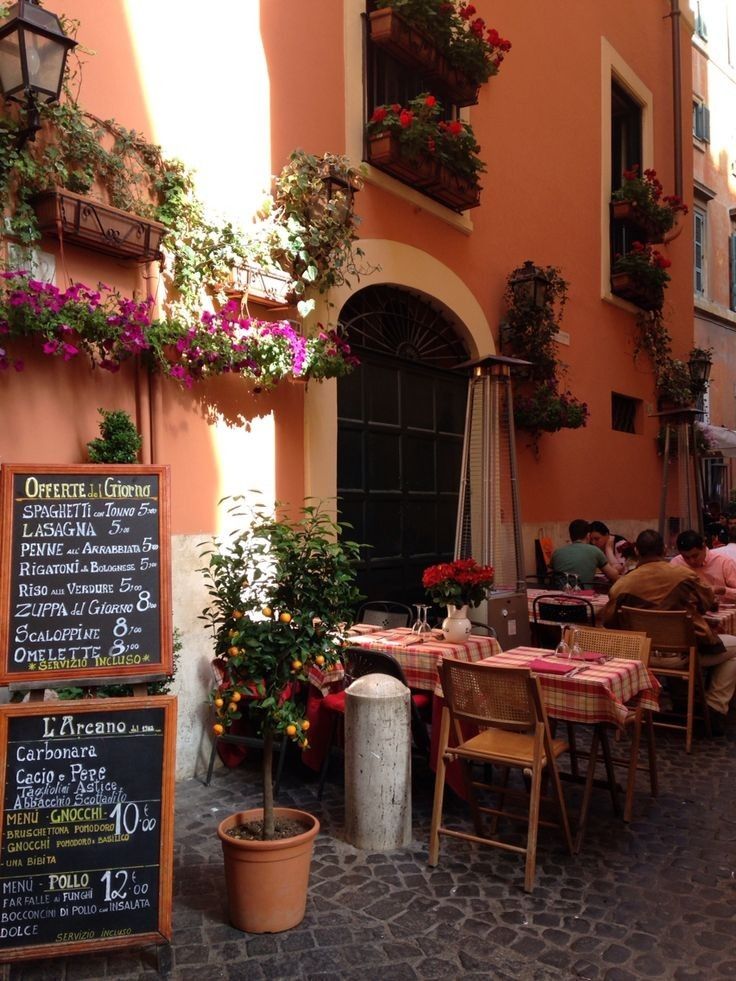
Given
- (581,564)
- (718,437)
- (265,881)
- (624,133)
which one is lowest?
(265,881)

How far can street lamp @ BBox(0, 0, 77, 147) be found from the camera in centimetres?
394

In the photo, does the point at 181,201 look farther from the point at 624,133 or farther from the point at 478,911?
the point at 624,133

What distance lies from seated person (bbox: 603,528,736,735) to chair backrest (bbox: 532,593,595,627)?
500 mm

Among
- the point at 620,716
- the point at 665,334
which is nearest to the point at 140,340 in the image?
the point at 620,716

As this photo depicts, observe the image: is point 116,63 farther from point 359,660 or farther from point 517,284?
point 517,284

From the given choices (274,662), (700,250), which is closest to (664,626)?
(274,662)

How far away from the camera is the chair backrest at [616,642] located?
499 cm

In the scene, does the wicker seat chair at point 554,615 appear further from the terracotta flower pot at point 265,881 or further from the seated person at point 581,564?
the terracotta flower pot at point 265,881

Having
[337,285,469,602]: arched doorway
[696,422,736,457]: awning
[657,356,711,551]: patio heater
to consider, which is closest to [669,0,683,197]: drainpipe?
[657,356,711,551]: patio heater

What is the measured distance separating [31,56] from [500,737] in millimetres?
3956

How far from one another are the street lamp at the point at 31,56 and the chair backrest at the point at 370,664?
3125mm

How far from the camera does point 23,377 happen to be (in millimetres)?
4430

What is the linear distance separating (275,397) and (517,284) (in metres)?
3.66

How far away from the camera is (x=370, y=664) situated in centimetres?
482
